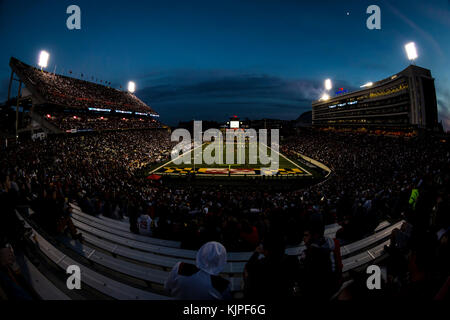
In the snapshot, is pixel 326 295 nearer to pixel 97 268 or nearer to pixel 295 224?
pixel 295 224

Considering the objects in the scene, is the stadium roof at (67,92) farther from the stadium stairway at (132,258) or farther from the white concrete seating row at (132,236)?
the stadium stairway at (132,258)

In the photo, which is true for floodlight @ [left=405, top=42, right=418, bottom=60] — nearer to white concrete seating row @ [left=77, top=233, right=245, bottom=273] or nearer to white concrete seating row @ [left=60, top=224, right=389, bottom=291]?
white concrete seating row @ [left=60, top=224, right=389, bottom=291]

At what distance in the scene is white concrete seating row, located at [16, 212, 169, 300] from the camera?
10.9ft

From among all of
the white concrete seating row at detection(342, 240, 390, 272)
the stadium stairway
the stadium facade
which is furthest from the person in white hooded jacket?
the stadium facade

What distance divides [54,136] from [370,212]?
45.4 metres

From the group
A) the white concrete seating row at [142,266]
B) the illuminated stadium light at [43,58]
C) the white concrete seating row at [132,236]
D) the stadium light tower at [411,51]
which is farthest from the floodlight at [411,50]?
the illuminated stadium light at [43,58]

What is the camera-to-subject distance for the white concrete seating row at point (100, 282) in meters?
3.31

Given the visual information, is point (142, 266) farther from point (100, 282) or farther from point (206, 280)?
point (206, 280)

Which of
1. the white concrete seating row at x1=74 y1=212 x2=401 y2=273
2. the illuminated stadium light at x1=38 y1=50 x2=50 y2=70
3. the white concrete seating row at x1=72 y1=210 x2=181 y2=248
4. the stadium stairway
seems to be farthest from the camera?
the illuminated stadium light at x1=38 y1=50 x2=50 y2=70

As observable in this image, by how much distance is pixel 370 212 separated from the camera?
244 inches

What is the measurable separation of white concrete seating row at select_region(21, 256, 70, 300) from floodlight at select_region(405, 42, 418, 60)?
179 ft

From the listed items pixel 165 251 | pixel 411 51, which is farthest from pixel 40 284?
pixel 411 51

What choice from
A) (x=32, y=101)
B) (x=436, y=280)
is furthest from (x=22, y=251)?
(x=32, y=101)

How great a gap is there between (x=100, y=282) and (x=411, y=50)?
55632mm
